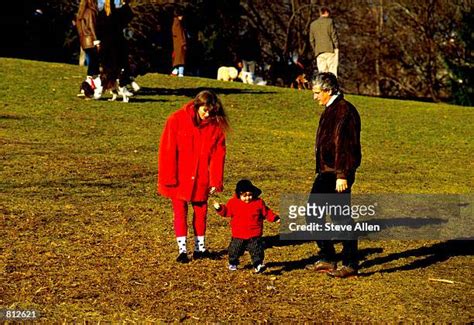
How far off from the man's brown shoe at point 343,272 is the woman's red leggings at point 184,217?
1307mm

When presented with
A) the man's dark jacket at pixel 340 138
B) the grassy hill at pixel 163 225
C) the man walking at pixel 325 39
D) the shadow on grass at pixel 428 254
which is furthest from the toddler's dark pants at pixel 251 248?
the man walking at pixel 325 39

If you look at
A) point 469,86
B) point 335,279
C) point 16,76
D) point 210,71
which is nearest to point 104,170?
point 335,279

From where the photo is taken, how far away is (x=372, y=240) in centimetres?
1184

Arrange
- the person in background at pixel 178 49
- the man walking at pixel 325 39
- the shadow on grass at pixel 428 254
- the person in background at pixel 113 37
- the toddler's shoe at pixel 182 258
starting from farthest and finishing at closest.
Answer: the person in background at pixel 178 49
the man walking at pixel 325 39
the person in background at pixel 113 37
the shadow on grass at pixel 428 254
the toddler's shoe at pixel 182 258

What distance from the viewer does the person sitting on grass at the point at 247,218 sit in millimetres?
9711

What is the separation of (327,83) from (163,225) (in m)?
3.09

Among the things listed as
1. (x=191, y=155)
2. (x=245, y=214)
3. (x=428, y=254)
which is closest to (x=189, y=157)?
(x=191, y=155)

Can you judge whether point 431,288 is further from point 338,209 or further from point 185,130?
point 185,130

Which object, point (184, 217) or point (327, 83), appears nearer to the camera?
point (327, 83)

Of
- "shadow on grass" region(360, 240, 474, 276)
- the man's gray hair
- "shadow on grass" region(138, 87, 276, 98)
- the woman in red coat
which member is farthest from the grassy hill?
the man's gray hair

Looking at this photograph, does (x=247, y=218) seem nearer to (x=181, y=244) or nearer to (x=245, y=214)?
(x=245, y=214)

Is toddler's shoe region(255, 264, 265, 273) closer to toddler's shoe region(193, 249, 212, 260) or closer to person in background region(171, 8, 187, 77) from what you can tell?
toddler's shoe region(193, 249, 212, 260)

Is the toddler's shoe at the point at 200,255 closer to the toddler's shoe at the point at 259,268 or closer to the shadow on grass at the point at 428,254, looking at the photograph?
the toddler's shoe at the point at 259,268

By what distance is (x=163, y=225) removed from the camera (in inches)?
466
